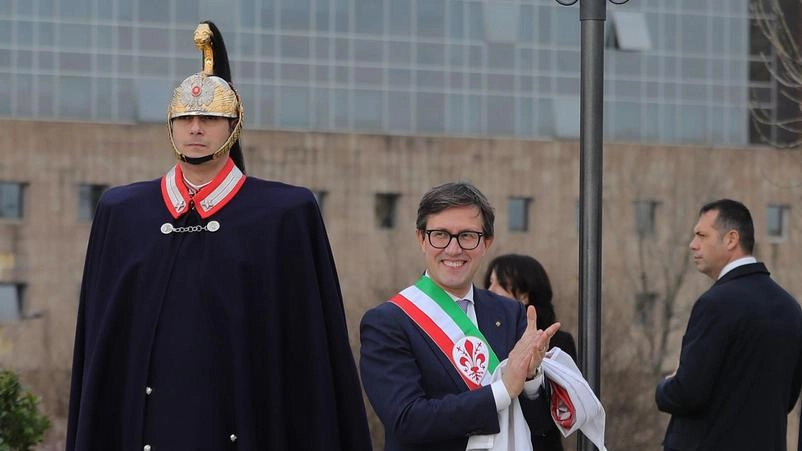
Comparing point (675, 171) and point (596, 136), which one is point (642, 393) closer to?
point (675, 171)

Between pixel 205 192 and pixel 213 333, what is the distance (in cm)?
44

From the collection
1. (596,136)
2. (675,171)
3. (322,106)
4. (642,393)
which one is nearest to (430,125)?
(322,106)

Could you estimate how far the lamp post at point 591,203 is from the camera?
275 inches

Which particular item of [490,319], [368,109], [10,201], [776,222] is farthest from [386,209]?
[490,319]

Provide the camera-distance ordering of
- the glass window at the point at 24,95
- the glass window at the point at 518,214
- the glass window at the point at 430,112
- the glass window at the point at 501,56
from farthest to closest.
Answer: the glass window at the point at 518,214 → the glass window at the point at 501,56 → the glass window at the point at 430,112 → the glass window at the point at 24,95

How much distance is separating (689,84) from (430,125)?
8.29 meters

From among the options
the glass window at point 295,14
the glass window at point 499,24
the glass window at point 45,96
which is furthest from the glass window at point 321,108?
the glass window at point 45,96

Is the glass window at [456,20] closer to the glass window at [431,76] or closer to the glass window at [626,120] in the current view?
the glass window at [431,76]

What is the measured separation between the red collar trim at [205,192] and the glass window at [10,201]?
1941 inches

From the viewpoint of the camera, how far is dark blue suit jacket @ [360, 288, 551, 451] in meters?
5.39

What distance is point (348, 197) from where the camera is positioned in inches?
2189

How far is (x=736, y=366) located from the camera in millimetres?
7734

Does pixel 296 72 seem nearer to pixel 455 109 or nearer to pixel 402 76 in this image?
pixel 402 76

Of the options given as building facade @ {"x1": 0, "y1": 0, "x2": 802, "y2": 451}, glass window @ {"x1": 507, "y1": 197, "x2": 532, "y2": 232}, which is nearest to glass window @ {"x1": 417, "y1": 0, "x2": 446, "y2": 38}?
building facade @ {"x1": 0, "y1": 0, "x2": 802, "y2": 451}
